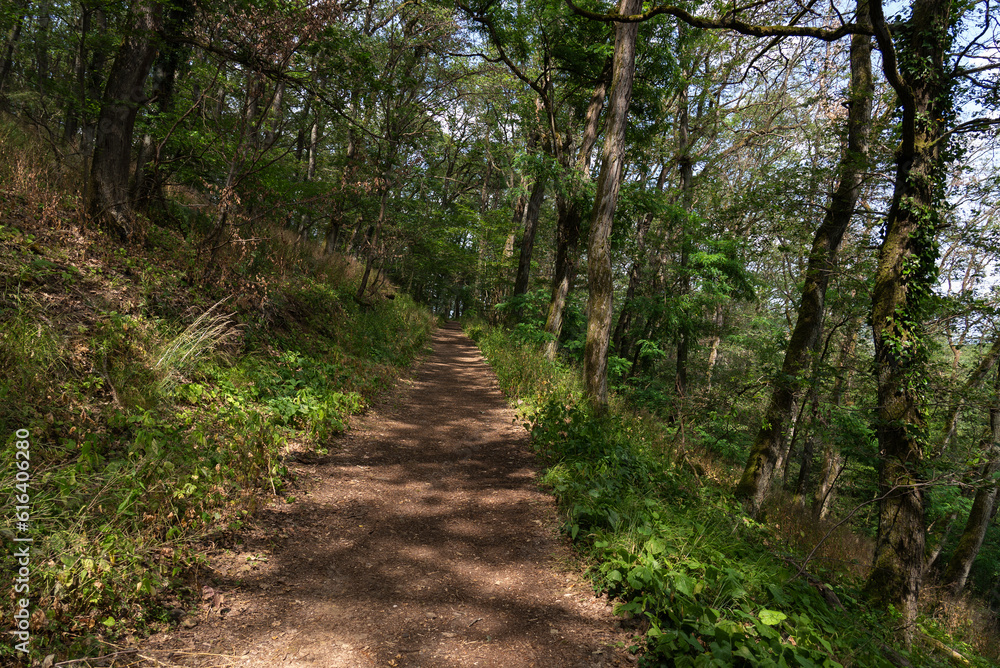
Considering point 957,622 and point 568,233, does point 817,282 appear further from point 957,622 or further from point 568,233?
point 957,622

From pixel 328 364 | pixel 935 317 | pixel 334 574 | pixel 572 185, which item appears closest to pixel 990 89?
pixel 935 317

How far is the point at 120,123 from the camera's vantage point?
19.8ft

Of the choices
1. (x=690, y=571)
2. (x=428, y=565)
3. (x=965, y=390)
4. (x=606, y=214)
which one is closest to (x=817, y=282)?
(x=965, y=390)

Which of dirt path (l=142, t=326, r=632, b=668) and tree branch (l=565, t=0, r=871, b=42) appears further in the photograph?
tree branch (l=565, t=0, r=871, b=42)

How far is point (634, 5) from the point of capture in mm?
7121

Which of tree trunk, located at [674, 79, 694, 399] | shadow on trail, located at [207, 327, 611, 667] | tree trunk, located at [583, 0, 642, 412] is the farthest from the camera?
tree trunk, located at [674, 79, 694, 399]

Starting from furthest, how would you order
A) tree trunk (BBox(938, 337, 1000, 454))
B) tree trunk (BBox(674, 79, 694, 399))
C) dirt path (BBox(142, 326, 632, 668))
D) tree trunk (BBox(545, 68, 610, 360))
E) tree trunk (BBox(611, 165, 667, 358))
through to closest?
tree trunk (BBox(611, 165, 667, 358)) < tree trunk (BBox(674, 79, 694, 399)) < tree trunk (BBox(545, 68, 610, 360)) < tree trunk (BBox(938, 337, 1000, 454)) < dirt path (BBox(142, 326, 632, 668))

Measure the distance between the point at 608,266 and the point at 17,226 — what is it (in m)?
7.88

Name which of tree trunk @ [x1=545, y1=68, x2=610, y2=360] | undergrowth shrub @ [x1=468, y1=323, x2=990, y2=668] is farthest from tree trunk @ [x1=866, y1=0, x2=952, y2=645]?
tree trunk @ [x1=545, y1=68, x2=610, y2=360]

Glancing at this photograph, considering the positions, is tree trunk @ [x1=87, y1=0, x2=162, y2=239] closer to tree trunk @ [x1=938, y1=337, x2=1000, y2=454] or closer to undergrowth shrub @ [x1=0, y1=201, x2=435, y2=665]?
undergrowth shrub @ [x1=0, y1=201, x2=435, y2=665]

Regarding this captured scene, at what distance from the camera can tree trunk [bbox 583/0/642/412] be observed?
719 centimetres

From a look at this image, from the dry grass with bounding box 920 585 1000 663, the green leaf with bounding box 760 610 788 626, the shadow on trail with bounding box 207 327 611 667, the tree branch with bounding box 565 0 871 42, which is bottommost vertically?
the dry grass with bounding box 920 585 1000 663

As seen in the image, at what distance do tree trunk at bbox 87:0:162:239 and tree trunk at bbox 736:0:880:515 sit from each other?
392 inches

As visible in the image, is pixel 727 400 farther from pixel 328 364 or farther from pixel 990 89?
pixel 328 364
